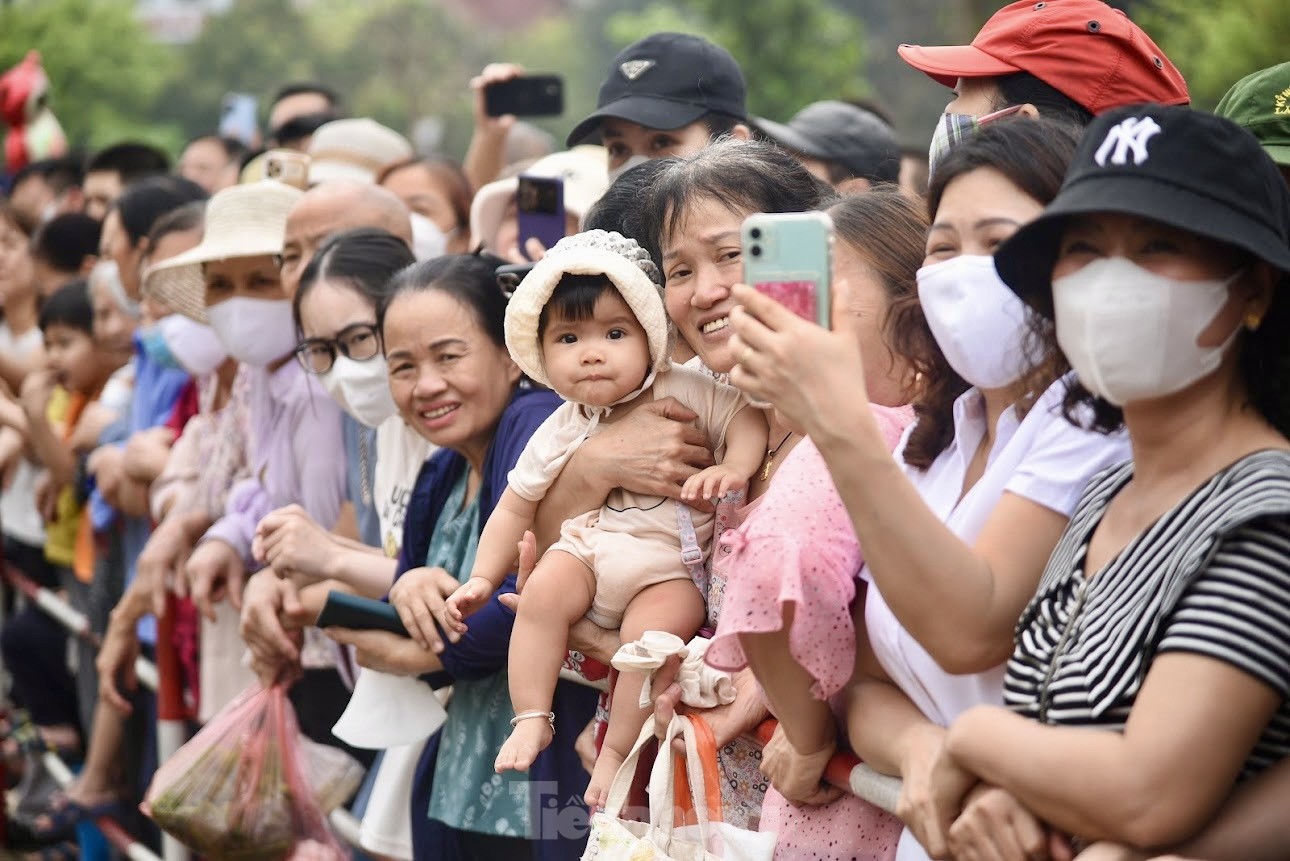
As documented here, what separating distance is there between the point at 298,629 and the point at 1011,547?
9.07 ft

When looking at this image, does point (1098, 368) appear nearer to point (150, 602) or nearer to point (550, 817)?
point (550, 817)

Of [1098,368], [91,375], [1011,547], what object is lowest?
[91,375]

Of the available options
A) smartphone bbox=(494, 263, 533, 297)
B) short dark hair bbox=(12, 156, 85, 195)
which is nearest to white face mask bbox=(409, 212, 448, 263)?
smartphone bbox=(494, 263, 533, 297)

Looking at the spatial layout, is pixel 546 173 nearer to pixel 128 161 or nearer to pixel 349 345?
pixel 349 345

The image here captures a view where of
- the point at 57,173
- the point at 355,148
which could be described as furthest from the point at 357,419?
the point at 57,173

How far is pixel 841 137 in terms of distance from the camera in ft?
18.8

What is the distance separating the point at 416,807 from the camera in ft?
12.8

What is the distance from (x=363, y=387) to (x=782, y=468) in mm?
1968

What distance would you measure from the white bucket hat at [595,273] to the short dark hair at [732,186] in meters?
0.08

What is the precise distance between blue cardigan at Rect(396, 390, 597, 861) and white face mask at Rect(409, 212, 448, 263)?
148 centimetres

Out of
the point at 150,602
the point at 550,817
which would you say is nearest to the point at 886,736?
the point at 550,817

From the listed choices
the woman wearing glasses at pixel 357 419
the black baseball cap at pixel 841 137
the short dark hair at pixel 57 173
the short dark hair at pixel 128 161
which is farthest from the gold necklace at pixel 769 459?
the short dark hair at pixel 57 173

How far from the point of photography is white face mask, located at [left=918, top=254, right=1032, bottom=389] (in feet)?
7.47

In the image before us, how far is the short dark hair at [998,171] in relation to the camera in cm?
235
